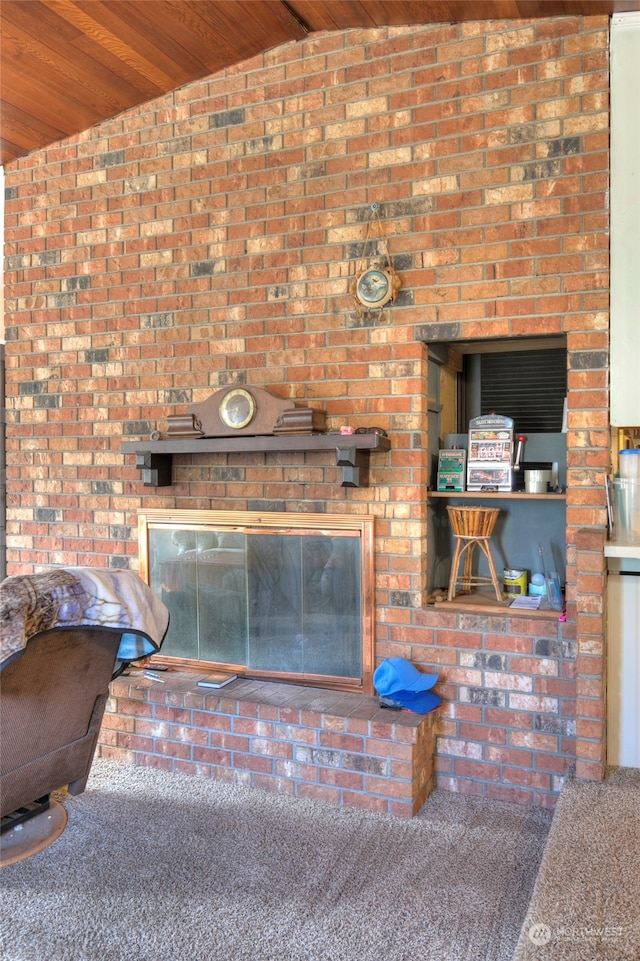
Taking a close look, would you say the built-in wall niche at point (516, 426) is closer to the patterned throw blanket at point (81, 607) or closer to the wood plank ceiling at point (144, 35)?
the wood plank ceiling at point (144, 35)

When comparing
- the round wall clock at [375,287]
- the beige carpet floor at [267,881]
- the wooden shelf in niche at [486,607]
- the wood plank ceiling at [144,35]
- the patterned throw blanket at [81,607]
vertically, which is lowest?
the beige carpet floor at [267,881]

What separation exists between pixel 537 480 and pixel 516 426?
636 mm

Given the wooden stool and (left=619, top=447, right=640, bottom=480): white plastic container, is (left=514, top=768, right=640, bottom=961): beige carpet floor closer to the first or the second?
the wooden stool

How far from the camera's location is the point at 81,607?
199 centimetres

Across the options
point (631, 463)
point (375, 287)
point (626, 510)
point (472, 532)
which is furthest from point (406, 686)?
point (375, 287)

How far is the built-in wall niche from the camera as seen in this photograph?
3.21 m

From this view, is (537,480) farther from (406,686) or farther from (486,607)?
(406,686)

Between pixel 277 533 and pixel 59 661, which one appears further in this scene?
pixel 277 533

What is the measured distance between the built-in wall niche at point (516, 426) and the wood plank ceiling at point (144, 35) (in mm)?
1330

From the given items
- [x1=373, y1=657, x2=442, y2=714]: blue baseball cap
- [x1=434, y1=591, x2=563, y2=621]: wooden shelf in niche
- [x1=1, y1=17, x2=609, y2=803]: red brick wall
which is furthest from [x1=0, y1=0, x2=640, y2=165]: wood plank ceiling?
[x1=373, y1=657, x2=442, y2=714]: blue baseball cap

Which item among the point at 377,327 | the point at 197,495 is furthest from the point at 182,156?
the point at 197,495

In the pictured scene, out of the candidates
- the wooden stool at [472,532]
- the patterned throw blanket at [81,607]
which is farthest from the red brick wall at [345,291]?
the patterned throw blanket at [81,607]

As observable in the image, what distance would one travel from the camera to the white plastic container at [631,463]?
2777mm

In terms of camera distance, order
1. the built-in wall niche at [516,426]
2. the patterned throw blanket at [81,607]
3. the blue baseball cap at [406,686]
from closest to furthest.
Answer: the patterned throw blanket at [81,607] < the blue baseball cap at [406,686] < the built-in wall niche at [516,426]
